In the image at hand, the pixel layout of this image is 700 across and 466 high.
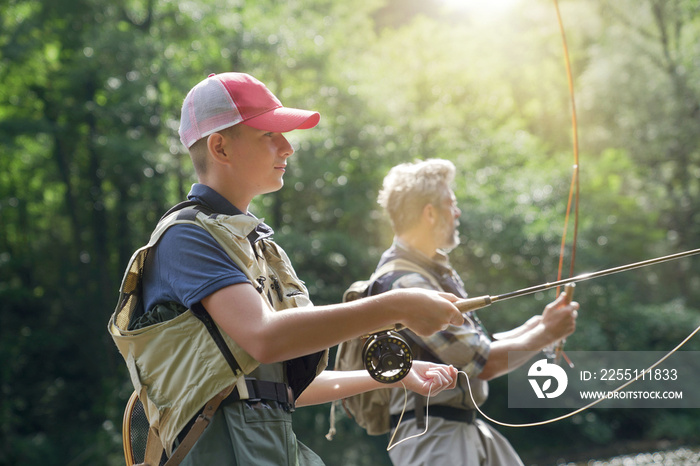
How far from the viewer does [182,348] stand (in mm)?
1429

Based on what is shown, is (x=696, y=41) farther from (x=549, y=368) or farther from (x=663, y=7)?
(x=549, y=368)

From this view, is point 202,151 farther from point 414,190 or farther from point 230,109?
point 414,190

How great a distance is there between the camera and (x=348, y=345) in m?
2.77

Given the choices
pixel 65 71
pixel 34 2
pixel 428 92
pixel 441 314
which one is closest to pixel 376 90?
pixel 428 92

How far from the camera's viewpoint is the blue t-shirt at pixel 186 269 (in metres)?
1.37

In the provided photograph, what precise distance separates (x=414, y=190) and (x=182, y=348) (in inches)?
66.9

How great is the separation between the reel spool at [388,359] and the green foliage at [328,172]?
704 cm

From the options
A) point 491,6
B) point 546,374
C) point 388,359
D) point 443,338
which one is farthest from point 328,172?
point 491,6

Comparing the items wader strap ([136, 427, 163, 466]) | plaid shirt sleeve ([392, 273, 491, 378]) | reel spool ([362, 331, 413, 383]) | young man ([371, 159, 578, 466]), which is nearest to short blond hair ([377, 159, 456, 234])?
young man ([371, 159, 578, 466])

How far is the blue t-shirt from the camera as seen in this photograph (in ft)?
4.49

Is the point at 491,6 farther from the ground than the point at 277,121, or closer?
farther from the ground

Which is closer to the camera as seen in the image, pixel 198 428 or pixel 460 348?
pixel 198 428

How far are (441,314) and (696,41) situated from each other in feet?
44.8

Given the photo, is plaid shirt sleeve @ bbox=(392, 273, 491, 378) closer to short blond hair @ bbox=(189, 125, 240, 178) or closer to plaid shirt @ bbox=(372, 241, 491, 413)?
plaid shirt @ bbox=(372, 241, 491, 413)
